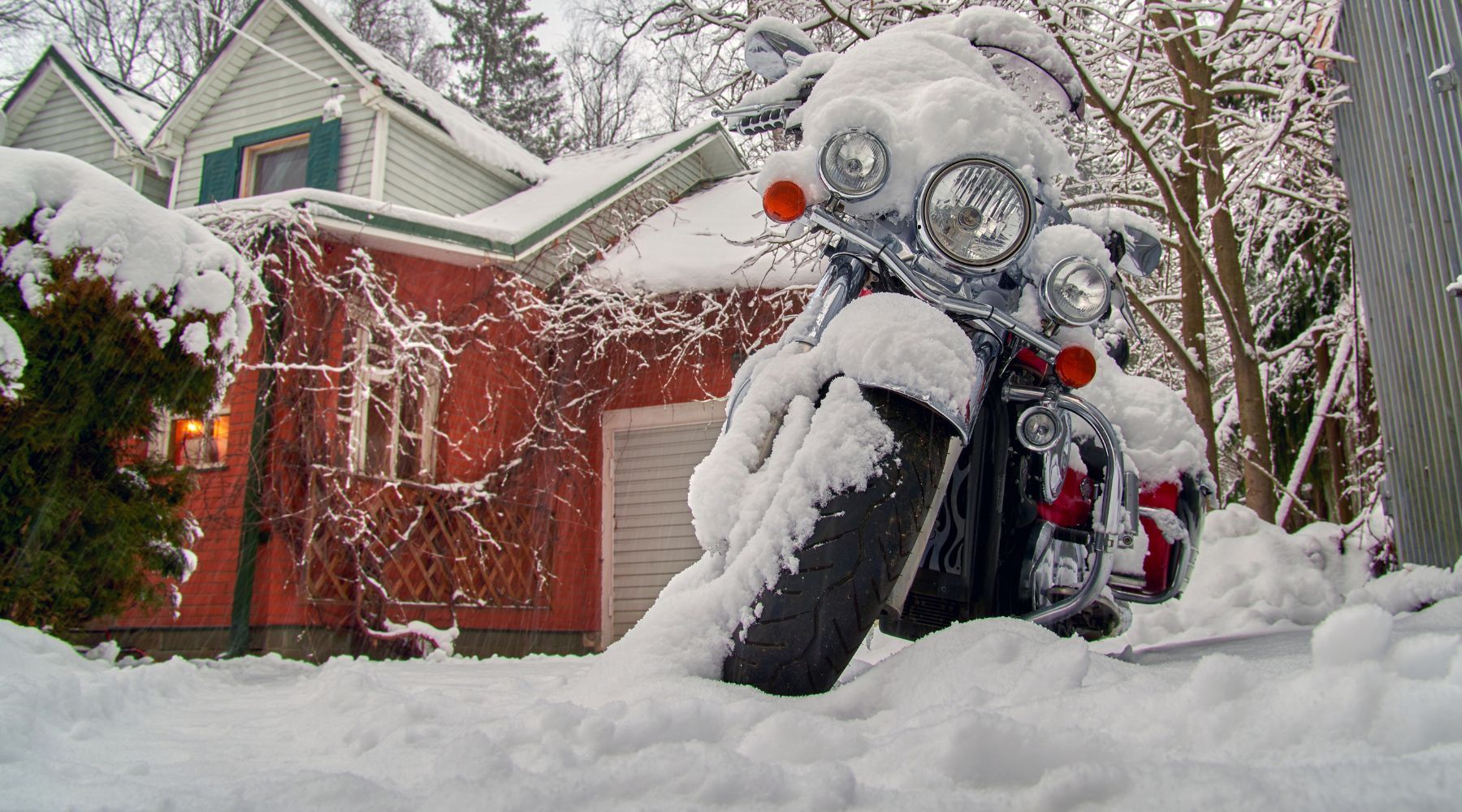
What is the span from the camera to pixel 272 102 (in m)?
10.4

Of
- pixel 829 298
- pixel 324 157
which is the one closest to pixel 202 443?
pixel 324 157

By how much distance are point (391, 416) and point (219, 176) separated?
14.1ft

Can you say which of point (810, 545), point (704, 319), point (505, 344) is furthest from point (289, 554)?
point (810, 545)

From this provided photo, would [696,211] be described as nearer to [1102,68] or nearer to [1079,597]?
[1102,68]

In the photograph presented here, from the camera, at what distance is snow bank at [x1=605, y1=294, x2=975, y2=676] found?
5.72ft

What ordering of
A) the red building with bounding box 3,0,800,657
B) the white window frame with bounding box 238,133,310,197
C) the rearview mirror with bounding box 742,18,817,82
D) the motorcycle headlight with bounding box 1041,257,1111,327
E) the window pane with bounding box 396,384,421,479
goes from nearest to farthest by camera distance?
the motorcycle headlight with bounding box 1041,257,1111,327 < the rearview mirror with bounding box 742,18,817,82 < the red building with bounding box 3,0,800,657 < the window pane with bounding box 396,384,421,479 < the white window frame with bounding box 238,133,310,197

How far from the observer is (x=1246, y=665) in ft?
4.42

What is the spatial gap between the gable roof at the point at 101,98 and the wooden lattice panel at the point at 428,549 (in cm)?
667

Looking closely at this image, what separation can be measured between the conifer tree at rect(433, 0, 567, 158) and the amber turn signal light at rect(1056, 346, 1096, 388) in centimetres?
2414

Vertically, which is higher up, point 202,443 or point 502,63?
point 502,63

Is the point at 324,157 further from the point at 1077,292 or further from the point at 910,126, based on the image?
the point at 1077,292

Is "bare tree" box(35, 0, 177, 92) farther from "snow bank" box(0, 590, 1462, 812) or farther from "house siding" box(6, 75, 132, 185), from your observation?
"snow bank" box(0, 590, 1462, 812)

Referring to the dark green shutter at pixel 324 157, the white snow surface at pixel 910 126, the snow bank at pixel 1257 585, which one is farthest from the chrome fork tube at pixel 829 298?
the dark green shutter at pixel 324 157

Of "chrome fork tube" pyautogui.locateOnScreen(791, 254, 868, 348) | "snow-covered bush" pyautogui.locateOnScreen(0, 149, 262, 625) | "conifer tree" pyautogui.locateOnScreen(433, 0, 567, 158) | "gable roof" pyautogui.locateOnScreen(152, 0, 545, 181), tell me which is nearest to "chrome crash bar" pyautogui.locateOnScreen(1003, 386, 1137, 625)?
"chrome fork tube" pyautogui.locateOnScreen(791, 254, 868, 348)
